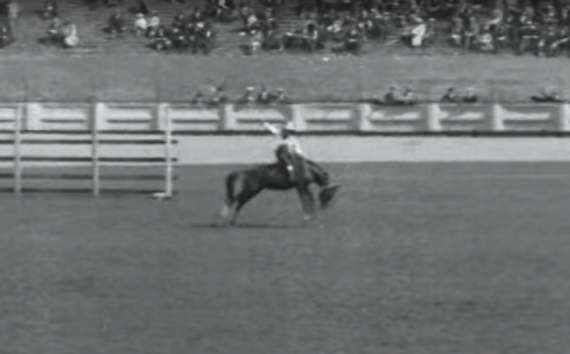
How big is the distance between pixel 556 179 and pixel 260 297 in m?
20.6

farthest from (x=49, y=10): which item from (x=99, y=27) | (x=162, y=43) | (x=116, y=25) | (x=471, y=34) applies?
(x=471, y=34)

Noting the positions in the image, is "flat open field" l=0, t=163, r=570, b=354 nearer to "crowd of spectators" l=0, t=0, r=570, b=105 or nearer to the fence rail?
the fence rail

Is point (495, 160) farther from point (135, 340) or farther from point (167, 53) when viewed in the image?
point (135, 340)

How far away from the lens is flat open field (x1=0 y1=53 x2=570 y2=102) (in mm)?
46438

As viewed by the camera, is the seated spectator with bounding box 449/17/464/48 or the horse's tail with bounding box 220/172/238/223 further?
the seated spectator with bounding box 449/17/464/48

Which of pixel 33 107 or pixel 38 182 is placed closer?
pixel 38 182

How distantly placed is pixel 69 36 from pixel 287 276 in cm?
3310

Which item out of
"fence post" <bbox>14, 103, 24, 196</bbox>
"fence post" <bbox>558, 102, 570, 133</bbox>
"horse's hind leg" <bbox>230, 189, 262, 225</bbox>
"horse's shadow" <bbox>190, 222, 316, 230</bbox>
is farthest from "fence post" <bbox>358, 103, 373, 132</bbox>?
"horse's hind leg" <bbox>230, 189, 262, 225</bbox>

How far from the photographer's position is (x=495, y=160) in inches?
1645

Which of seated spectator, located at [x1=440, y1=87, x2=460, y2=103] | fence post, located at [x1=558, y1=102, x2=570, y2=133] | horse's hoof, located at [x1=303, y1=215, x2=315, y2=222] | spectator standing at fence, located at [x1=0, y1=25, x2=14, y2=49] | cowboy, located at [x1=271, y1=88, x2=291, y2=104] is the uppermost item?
horse's hoof, located at [x1=303, y1=215, x2=315, y2=222]

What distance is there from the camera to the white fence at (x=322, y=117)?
141 ft

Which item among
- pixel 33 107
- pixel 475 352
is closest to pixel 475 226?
pixel 475 352

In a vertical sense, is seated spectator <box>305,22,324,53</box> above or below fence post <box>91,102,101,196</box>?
below

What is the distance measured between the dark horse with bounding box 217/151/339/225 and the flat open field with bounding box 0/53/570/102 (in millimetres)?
21123
